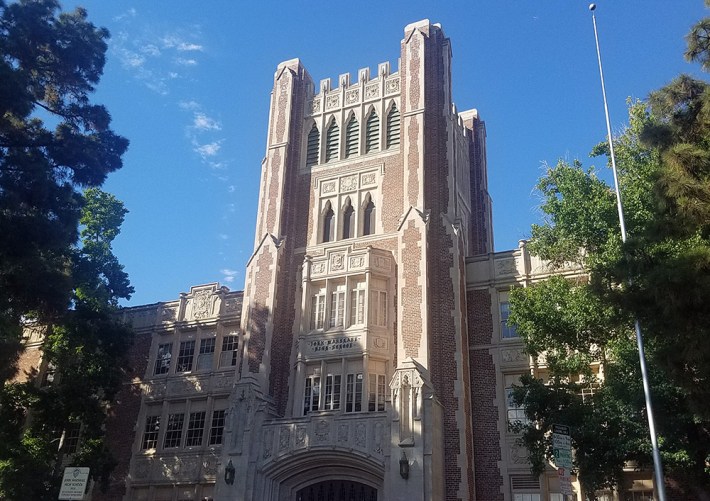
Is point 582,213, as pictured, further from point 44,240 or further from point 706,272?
point 44,240

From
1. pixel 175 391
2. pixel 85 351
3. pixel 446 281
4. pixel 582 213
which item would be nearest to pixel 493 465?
pixel 446 281

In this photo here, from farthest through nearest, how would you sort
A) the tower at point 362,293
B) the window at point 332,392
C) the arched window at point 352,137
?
1. the arched window at point 352,137
2. the window at point 332,392
3. the tower at point 362,293

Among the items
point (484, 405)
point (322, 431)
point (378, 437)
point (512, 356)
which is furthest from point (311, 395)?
point (512, 356)

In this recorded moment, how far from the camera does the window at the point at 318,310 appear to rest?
27.9 m

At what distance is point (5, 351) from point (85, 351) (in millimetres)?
7737

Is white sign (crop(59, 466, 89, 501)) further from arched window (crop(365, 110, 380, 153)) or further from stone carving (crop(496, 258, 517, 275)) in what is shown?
arched window (crop(365, 110, 380, 153))

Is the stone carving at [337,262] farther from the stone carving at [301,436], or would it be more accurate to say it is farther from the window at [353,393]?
the stone carving at [301,436]

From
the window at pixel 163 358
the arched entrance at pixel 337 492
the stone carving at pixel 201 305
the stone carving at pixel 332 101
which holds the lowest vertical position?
the arched entrance at pixel 337 492

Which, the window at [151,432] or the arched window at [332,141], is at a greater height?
the arched window at [332,141]

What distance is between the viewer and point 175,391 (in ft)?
101

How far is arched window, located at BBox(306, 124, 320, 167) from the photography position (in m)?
33.3

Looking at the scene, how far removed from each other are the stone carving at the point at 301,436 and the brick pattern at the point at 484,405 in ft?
20.6

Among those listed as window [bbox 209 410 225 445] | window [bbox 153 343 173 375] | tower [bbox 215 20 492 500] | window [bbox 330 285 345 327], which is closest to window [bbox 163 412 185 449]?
window [bbox 209 410 225 445]

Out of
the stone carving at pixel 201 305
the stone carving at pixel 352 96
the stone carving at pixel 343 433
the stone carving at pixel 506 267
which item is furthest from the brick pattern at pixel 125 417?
the stone carving at pixel 506 267
